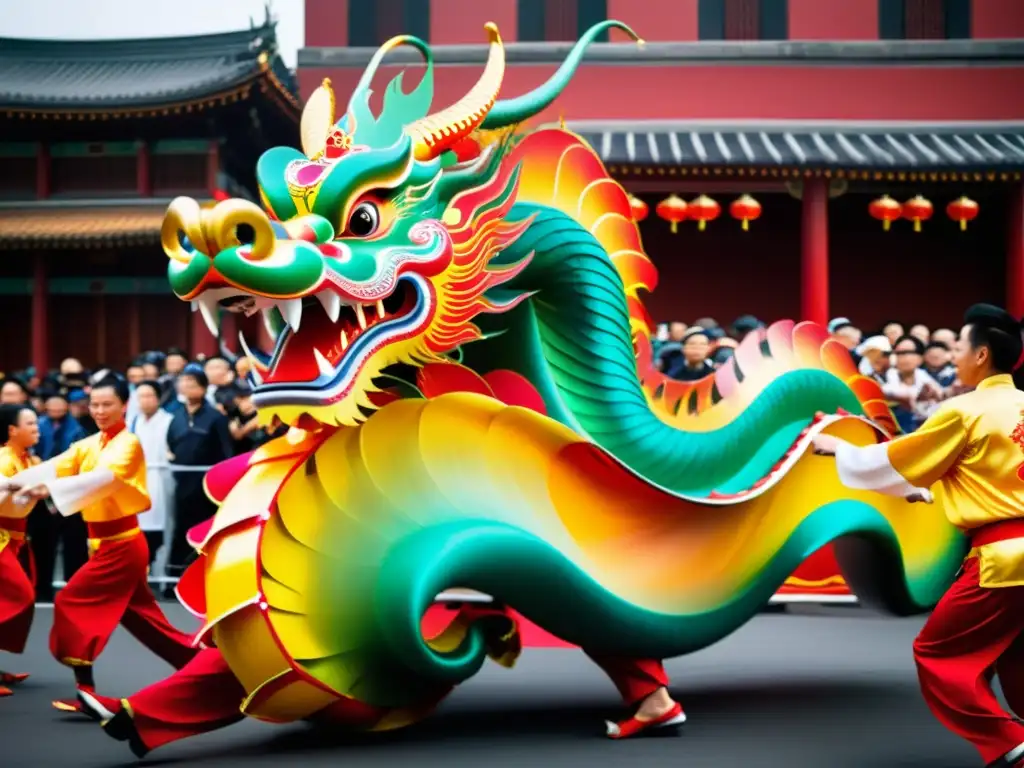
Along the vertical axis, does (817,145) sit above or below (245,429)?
above

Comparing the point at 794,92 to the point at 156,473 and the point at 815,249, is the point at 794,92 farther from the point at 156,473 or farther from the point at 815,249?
the point at 156,473

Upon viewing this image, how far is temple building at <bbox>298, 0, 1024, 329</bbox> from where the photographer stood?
17.8m

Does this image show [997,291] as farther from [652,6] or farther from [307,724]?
[307,724]

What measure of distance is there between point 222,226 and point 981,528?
2790mm

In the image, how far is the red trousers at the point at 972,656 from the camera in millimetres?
4629

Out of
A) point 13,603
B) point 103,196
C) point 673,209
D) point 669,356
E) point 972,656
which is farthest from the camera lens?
point 103,196

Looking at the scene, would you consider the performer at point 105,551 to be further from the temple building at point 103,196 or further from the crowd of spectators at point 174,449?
the temple building at point 103,196

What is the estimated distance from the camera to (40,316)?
19812 mm

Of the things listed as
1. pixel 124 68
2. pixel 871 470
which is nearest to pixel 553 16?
pixel 124 68

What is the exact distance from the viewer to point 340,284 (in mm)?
5160

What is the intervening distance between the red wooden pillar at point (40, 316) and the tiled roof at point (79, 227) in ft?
1.71

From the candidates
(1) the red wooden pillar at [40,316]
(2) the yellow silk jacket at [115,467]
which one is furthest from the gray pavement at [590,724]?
(1) the red wooden pillar at [40,316]

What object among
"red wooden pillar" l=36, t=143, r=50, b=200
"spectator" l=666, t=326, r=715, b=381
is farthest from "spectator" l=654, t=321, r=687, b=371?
"red wooden pillar" l=36, t=143, r=50, b=200

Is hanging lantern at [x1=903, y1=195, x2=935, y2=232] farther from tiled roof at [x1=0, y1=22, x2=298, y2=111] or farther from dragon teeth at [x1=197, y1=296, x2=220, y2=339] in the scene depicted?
dragon teeth at [x1=197, y1=296, x2=220, y2=339]
